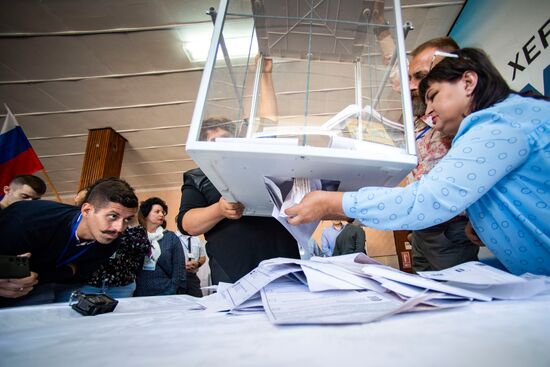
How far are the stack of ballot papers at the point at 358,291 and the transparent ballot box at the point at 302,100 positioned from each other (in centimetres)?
20

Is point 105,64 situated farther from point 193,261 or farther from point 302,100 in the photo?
point 302,100

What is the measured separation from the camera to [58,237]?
115 centimetres

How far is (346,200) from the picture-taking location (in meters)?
0.57

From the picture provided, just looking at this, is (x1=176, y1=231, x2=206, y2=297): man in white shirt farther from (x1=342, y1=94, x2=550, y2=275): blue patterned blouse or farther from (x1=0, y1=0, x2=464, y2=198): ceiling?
(x1=342, y1=94, x2=550, y2=275): blue patterned blouse

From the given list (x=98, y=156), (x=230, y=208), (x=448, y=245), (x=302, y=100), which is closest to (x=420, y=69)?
(x=302, y=100)

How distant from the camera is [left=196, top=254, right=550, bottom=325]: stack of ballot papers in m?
0.32

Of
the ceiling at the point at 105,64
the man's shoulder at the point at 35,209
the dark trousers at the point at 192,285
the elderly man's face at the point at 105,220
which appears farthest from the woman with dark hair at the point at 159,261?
the ceiling at the point at 105,64

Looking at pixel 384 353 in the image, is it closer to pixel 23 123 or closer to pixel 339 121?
pixel 339 121

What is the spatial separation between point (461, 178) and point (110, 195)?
Answer: 1.45 metres

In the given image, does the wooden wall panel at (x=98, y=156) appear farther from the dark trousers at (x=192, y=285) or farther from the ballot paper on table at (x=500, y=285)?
the ballot paper on table at (x=500, y=285)

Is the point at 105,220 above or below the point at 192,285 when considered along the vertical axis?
above

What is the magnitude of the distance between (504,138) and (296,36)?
71 cm

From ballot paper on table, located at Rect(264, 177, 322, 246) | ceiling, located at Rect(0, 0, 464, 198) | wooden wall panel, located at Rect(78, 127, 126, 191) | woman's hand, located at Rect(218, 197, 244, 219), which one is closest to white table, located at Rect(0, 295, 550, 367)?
ballot paper on table, located at Rect(264, 177, 322, 246)

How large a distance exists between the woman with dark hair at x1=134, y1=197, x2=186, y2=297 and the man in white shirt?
219mm
